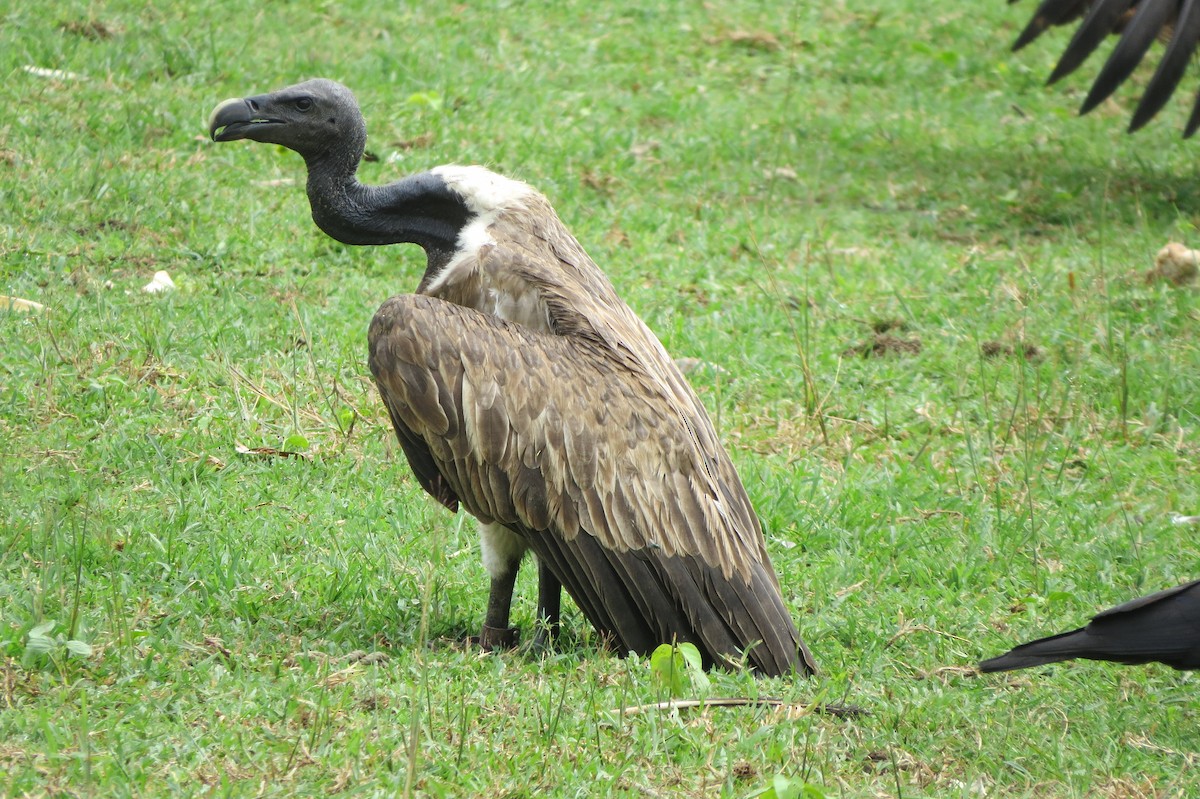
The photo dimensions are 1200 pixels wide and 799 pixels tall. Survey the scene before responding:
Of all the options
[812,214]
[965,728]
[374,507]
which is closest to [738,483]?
[965,728]

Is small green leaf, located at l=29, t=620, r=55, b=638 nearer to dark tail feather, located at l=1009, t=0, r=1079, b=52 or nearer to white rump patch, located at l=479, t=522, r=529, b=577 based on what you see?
white rump patch, located at l=479, t=522, r=529, b=577

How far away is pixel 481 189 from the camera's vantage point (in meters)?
4.65

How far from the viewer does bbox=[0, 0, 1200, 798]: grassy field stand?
12.0ft

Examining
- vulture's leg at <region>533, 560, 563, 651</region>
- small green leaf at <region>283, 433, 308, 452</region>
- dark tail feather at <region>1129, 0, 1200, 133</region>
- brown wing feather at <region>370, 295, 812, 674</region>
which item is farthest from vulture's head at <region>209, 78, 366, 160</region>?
dark tail feather at <region>1129, 0, 1200, 133</region>

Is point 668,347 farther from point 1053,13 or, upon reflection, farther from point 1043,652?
point 1053,13

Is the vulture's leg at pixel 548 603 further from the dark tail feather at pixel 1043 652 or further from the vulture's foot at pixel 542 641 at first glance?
the dark tail feather at pixel 1043 652

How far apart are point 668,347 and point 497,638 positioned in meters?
2.73

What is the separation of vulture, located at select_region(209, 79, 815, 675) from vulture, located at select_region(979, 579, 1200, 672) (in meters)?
0.66

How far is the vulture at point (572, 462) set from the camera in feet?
13.5

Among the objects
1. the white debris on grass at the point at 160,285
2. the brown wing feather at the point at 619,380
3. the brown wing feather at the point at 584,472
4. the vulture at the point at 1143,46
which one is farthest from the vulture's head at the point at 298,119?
the vulture at the point at 1143,46

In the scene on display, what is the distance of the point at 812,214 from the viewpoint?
8672 millimetres

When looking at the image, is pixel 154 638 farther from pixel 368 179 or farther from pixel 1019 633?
pixel 368 179

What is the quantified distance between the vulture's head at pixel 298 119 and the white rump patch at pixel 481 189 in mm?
364

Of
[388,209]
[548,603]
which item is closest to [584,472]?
[548,603]
